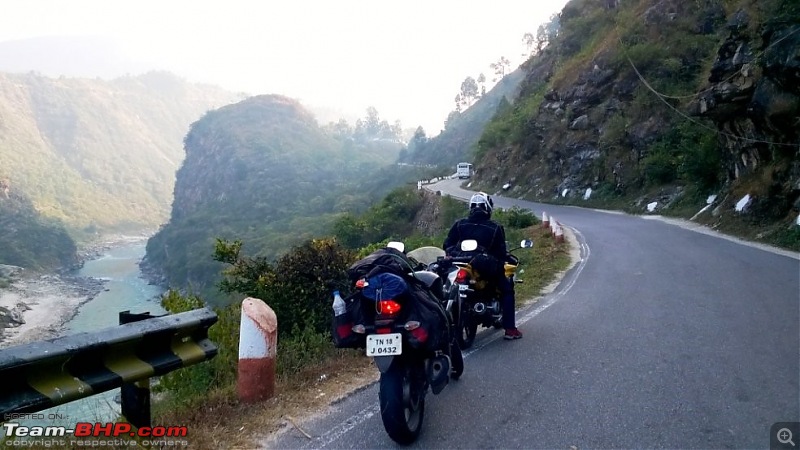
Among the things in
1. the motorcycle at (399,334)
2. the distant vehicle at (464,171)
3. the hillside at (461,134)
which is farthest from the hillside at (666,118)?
the hillside at (461,134)

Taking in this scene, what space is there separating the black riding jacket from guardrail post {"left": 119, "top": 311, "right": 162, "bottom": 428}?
11.2 ft

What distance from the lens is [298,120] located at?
147125mm

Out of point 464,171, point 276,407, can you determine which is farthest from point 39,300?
point 276,407

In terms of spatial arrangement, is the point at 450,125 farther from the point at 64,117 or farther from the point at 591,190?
the point at 64,117

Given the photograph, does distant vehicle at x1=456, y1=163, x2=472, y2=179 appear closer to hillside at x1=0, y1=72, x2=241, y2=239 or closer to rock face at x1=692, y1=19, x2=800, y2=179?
rock face at x1=692, y1=19, x2=800, y2=179

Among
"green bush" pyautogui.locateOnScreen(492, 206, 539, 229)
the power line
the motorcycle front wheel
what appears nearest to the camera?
the motorcycle front wheel

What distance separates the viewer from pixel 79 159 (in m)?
152

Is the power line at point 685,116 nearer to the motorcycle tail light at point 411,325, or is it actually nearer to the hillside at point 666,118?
the hillside at point 666,118

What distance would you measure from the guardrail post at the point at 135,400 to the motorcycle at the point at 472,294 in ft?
9.16

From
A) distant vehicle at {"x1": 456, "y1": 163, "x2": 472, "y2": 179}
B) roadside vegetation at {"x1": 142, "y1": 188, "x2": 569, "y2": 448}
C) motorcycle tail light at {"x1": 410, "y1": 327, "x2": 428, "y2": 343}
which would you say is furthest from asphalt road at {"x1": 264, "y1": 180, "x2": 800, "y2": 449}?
distant vehicle at {"x1": 456, "y1": 163, "x2": 472, "y2": 179}

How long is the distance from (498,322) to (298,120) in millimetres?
145113

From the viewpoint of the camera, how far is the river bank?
40.6 m

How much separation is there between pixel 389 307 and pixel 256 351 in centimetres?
140

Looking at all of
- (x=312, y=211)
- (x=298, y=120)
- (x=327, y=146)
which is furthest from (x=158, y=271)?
(x=298, y=120)
